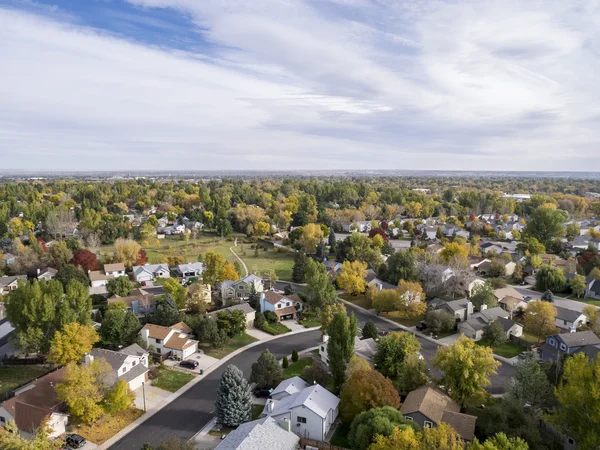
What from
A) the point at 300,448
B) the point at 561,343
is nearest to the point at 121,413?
the point at 300,448


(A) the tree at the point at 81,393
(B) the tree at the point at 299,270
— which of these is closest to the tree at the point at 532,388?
Result: (A) the tree at the point at 81,393

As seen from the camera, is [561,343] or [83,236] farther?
[83,236]

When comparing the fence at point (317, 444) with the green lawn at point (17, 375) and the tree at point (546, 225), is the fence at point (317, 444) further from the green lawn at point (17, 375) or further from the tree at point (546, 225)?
the tree at point (546, 225)

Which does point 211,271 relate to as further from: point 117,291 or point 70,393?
point 70,393

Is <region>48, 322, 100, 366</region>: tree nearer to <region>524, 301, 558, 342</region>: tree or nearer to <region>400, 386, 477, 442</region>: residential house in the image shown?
<region>400, 386, 477, 442</region>: residential house

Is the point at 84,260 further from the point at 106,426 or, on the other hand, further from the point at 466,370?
the point at 466,370

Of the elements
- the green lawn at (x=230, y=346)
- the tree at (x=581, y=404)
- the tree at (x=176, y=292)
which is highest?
the tree at (x=581, y=404)
